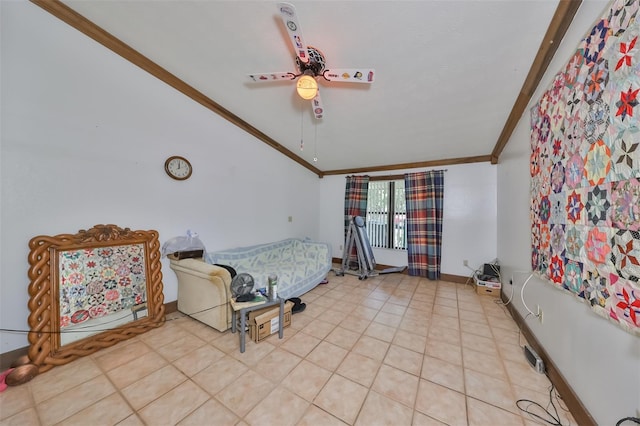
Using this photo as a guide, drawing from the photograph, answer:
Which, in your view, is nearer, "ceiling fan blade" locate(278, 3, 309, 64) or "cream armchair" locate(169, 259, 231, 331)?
"ceiling fan blade" locate(278, 3, 309, 64)

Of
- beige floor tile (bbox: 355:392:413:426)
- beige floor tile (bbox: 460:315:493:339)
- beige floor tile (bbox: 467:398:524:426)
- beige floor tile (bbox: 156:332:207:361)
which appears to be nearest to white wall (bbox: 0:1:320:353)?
beige floor tile (bbox: 156:332:207:361)

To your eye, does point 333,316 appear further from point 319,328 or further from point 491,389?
point 491,389

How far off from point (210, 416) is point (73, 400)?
36.8 inches

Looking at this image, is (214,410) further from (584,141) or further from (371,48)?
(371,48)

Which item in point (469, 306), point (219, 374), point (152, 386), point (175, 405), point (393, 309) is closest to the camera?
point (175, 405)

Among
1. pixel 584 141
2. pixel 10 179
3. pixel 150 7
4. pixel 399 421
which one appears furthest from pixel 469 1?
pixel 10 179

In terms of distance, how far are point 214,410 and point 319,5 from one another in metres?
2.78

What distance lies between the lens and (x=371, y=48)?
1.77 metres

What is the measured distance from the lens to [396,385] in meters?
1.48

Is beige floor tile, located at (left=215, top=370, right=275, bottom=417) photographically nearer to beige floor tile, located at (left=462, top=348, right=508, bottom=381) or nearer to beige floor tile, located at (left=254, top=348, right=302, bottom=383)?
beige floor tile, located at (left=254, top=348, right=302, bottom=383)

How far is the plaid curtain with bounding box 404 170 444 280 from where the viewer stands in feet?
12.6

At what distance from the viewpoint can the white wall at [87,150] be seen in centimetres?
161

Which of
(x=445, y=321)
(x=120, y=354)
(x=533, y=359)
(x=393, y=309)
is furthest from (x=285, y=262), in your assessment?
(x=533, y=359)

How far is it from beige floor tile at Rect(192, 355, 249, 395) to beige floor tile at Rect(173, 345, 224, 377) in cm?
5
